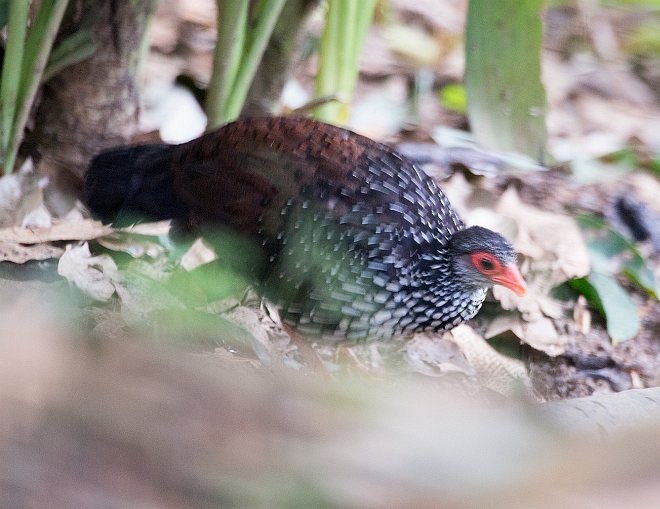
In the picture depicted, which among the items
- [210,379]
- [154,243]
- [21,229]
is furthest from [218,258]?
[210,379]

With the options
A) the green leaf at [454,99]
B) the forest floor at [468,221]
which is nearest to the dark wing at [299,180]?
the forest floor at [468,221]

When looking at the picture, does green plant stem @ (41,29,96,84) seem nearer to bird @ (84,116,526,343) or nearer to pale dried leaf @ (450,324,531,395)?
bird @ (84,116,526,343)

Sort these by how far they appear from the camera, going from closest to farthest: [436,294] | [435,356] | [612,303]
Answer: [436,294] → [435,356] → [612,303]

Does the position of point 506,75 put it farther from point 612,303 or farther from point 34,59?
point 34,59

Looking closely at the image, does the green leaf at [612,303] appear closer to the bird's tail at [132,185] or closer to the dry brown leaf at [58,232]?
the bird's tail at [132,185]

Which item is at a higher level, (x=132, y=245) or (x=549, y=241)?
(x=132, y=245)

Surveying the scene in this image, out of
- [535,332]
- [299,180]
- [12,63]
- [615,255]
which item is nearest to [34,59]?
[12,63]
